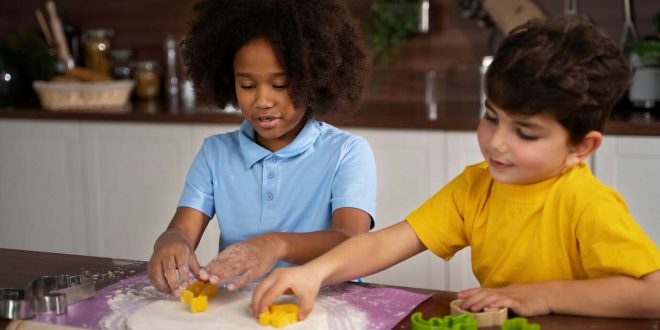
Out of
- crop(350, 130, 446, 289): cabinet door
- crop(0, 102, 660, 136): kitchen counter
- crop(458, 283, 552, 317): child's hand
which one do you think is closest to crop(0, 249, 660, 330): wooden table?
crop(458, 283, 552, 317): child's hand

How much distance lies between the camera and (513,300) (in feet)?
3.66

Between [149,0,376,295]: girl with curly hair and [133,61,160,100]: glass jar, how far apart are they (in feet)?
6.04

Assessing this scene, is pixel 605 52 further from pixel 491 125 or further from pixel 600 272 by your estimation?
pixel 600 272

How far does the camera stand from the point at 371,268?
1.26 meters

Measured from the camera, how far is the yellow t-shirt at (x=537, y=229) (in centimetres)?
111

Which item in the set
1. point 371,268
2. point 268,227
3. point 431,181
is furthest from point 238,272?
point 431,181

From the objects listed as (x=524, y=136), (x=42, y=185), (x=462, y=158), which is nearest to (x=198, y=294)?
(x=524, y=136)

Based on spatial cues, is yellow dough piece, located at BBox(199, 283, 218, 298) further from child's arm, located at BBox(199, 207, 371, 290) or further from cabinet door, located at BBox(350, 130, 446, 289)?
cabinet door, located at BBox(350, 130, 446, 289)

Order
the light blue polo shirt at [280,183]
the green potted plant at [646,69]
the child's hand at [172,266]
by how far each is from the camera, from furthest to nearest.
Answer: the green potted plant at [646,69]
the light blue polo shirt at [280,183]
the child's hand at [172,266]

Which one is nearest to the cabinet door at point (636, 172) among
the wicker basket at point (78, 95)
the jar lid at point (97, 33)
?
the wicker basket at point (78, 95)

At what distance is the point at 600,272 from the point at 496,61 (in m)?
0.30

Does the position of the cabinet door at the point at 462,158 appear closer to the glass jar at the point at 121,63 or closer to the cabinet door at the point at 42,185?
the cabinet door at the point at 42,185

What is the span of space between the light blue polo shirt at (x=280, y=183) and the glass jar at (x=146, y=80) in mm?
1897

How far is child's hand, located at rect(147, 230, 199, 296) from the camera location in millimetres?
1288
